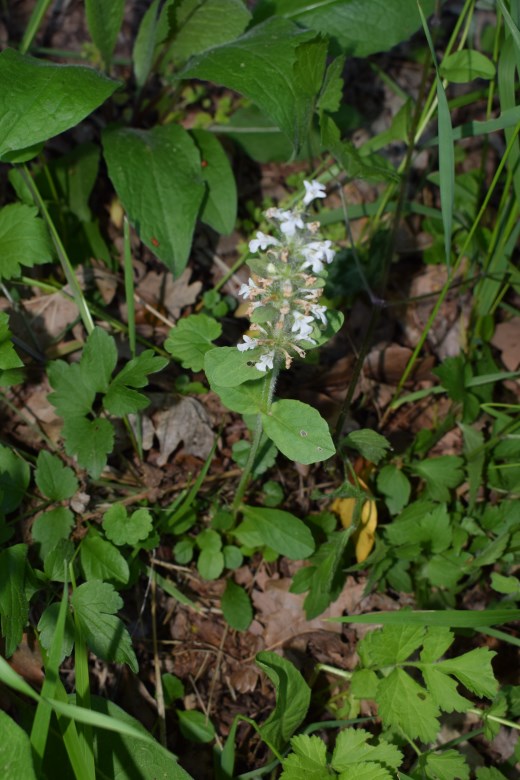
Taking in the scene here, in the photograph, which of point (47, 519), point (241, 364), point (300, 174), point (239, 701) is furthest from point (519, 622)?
point (300, 174)

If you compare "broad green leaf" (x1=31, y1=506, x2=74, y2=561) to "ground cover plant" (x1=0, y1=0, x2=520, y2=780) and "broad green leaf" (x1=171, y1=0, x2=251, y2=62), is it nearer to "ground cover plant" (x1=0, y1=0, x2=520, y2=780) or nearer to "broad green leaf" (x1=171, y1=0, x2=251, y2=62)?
"ground cover plant" (x1=0, y1=0, x2=520, y2=780)

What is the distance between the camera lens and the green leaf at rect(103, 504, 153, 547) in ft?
7.83

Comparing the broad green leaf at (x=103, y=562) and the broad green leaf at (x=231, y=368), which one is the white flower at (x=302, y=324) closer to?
the broad green leaf at (x=231, y=368)

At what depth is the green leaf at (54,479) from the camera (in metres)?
2.42

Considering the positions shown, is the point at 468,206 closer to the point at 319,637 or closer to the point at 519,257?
the point at 519,257

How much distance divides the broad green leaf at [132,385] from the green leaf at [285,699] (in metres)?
0.90

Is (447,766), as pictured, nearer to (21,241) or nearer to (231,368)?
(231,368)

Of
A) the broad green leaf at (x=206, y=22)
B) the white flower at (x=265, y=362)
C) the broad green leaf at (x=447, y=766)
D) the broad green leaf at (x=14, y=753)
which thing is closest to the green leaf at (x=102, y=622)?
the broad green leaf at (x=14, y=753)

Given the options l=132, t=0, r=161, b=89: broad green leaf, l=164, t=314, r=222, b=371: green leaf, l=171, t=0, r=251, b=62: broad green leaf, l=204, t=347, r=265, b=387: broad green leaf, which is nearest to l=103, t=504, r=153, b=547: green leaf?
l=164, t=314, r=222, b=371: green leaf

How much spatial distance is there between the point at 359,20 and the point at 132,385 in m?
2.00

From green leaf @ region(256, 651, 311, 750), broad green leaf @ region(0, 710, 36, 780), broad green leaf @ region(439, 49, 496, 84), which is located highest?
broad green leaf @ region(439, 49, 496, 84)

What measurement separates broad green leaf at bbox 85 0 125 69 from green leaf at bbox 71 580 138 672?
2.29 m

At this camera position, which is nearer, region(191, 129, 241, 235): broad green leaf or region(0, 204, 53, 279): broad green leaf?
region(0, 204, 53, 279): broad green leaf

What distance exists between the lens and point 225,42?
299 centimetres
